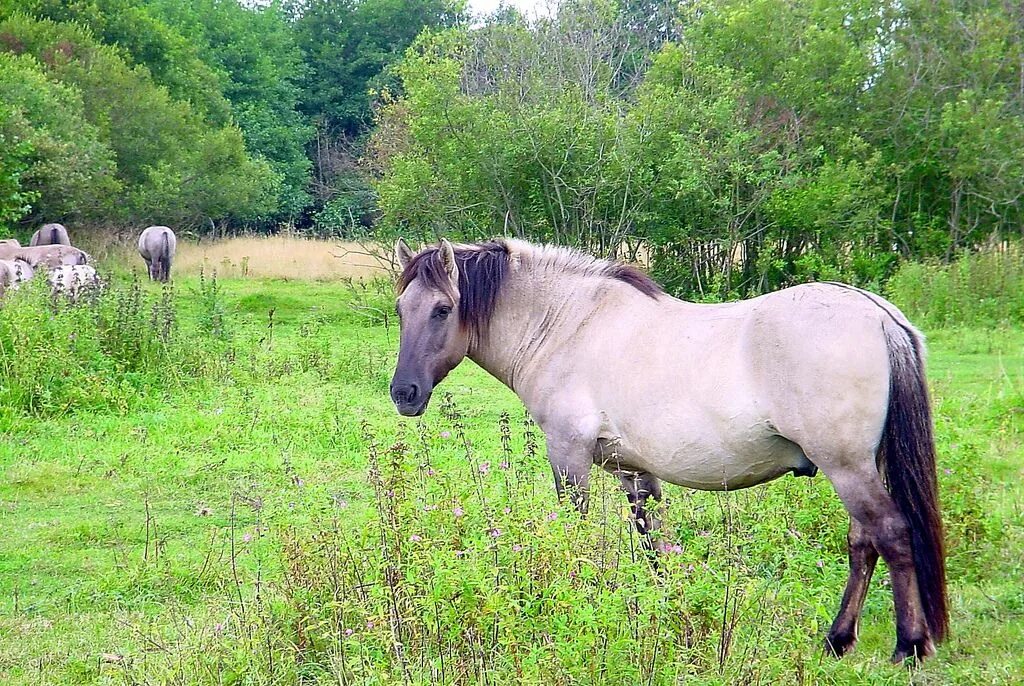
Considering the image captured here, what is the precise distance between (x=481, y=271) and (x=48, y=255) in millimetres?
11621

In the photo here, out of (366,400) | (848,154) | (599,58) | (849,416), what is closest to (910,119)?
(848,154)

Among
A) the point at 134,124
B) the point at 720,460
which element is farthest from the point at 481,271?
the point at 134,124

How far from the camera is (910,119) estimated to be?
16516 millimetres

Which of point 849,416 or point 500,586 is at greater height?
point 849,416

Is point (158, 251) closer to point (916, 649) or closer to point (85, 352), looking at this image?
point (85, 352)

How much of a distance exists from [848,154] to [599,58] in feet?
13.8

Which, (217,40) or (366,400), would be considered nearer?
(366,400)

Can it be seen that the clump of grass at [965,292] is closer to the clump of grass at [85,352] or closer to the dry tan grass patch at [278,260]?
the clump of grass at [85,352]

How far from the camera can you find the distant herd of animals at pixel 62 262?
11789mm

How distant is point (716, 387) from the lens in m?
4.29

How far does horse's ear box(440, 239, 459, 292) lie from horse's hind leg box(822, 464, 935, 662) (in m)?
2.01

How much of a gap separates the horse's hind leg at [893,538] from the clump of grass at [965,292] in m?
9.87

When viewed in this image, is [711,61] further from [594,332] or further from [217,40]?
[217,40]

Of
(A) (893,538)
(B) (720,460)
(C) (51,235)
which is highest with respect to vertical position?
(B) (720,460)
